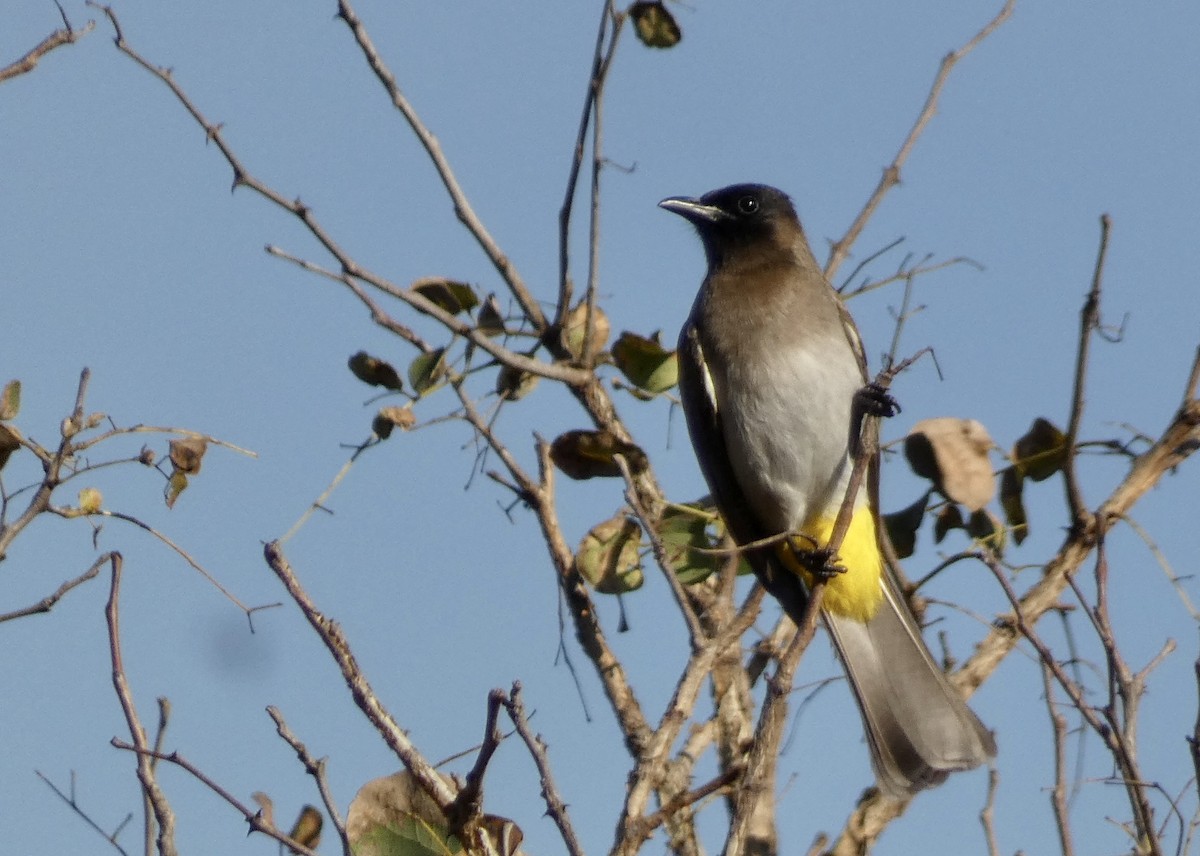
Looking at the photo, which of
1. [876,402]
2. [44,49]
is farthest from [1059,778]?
[44,49]

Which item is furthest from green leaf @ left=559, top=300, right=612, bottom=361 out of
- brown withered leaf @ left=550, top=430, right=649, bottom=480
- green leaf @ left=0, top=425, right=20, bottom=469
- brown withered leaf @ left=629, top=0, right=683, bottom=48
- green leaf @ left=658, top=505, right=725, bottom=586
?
green leaf @ left=0, top=425, right=20, bottom=469

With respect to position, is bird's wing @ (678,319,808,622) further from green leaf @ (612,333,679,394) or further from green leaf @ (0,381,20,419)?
green leaf @ (0,381,20,419)

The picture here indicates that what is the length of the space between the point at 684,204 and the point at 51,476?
3.26 metres

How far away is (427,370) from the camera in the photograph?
425 centimetres

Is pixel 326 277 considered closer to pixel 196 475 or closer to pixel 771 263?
pixel 196 475

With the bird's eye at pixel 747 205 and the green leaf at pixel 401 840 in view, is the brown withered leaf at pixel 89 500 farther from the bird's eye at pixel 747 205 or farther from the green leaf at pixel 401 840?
the bird's eye at pixel 747 205

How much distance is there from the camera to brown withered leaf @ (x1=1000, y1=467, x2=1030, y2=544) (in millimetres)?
4320

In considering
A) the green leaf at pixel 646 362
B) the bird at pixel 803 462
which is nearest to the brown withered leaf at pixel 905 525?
the bird at pixel 803 462

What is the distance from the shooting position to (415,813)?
99.8 inches

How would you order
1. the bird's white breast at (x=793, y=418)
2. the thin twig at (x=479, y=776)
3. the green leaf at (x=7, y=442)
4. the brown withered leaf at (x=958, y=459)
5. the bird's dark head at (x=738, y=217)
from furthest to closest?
the bird's dark head at (x=738, y=217)
the bird's white breast at (x=793, y=418)
the brown withered leaf at (x=958, y=459)
the green leaf at (x=7, y=442)
the thin twig at (x=479, y=776)

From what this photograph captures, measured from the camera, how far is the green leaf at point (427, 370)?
13.9ft

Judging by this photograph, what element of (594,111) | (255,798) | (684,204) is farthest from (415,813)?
(684,204)

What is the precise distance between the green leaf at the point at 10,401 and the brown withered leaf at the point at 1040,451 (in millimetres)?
2623

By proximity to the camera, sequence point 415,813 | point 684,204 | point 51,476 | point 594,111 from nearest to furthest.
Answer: point 415,813 < point 51,476 < point 594,111 < point 684,204
